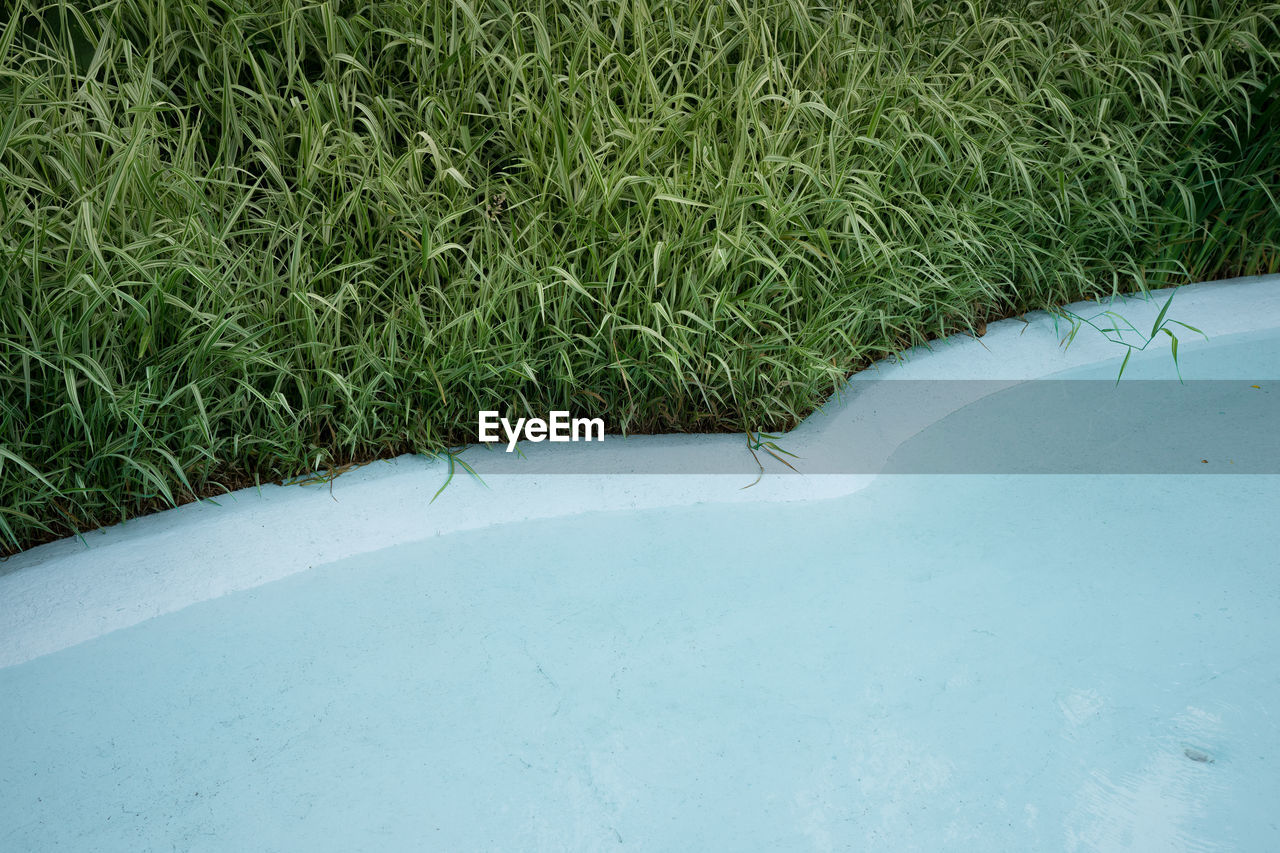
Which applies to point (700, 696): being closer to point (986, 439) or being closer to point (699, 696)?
point (699, 696)

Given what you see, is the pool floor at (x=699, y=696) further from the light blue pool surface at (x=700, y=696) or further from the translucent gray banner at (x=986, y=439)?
the translucent gray banner at (x=986, y=439)

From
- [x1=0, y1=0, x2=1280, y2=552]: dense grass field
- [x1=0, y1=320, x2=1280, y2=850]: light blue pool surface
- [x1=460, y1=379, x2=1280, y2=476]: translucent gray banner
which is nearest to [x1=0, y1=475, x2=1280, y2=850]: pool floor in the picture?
[x1=0, y1=320, x2=1280, y2=850]: light blue pool surface

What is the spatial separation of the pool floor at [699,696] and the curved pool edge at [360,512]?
0.16 ft

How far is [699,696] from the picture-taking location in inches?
54.4

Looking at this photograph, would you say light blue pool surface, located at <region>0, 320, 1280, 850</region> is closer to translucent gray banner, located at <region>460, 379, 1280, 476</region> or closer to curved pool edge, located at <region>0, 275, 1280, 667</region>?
curved pool edge, located at <region>0, 275, 1280, 667</region>

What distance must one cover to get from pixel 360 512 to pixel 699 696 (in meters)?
0.77

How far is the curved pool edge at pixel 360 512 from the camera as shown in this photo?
1.53 metres

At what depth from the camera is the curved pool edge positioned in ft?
5.00

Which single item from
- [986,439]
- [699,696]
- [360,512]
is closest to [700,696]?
[699,696]

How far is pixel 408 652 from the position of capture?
1.47 metres

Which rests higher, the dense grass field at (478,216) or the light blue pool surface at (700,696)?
the dense grass field at (478,216)

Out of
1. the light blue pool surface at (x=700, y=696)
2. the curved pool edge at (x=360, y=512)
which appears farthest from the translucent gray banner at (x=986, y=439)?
the light blue pool surface at (x=700, y=696)

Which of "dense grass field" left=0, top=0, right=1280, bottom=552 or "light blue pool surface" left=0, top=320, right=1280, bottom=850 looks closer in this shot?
"light blue pool surface" left=0, top=320, right=1280, bottom=850

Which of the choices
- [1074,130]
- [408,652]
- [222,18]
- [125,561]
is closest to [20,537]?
[125,561]
